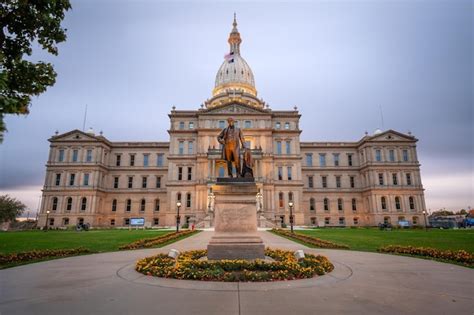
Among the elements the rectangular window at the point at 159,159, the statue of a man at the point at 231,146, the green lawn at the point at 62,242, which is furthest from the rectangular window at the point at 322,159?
the statue of a man at the point at 231,146

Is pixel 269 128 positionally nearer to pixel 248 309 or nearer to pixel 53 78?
pixel 53 78

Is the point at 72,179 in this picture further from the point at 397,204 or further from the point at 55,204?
the point at 397,204

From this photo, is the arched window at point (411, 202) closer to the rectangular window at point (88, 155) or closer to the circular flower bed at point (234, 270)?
the circular flower bed at point (234, 270)

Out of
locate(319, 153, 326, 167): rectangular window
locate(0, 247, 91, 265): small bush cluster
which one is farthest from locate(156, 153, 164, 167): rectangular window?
locate(0, 247, 91, 265): small bush cluster

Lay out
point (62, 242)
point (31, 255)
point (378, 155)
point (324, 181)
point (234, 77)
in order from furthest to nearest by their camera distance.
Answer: point (234, 77) < point (324, 181) < point (378, 155) < point (62, 242) < point (31, 255)

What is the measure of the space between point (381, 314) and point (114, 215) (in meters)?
67.0

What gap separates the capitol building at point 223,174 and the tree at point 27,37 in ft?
138

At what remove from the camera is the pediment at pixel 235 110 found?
192 ft

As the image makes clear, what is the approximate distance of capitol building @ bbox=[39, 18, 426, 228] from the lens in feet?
184

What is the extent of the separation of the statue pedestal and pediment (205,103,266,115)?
4936 cm

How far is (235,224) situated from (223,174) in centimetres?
4572

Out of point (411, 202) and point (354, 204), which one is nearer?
point (411, 202)

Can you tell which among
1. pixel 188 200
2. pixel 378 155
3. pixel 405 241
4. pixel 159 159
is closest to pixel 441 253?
pixel 405 241

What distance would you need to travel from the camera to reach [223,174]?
55531mm
